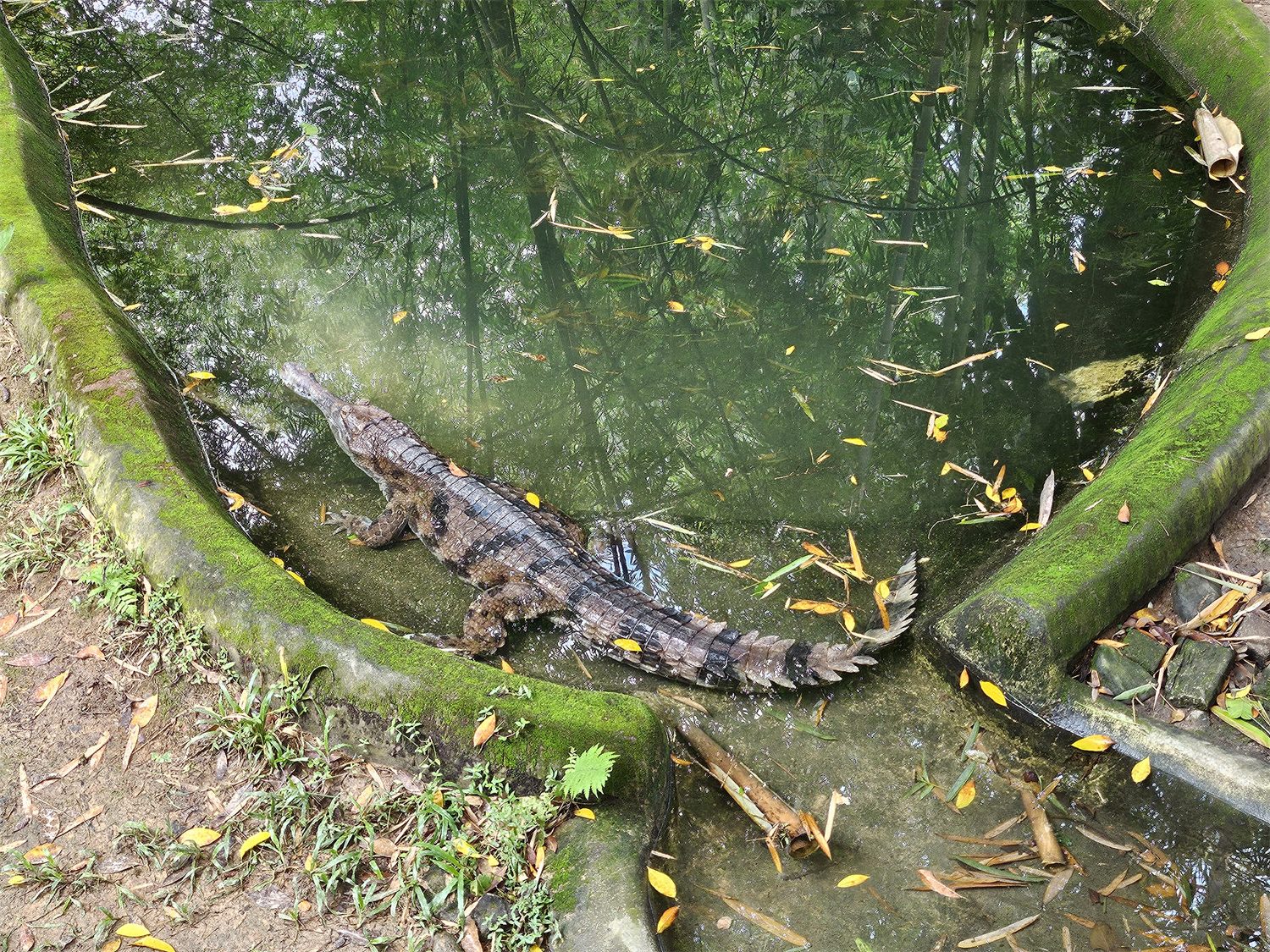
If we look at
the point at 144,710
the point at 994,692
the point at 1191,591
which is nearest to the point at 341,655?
the point at 144,710

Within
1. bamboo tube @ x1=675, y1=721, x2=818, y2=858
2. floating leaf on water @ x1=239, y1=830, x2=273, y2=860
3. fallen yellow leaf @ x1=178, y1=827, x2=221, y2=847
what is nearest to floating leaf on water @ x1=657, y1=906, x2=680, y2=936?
bamboo tube @ x1=675, y1=721, x2=818, y2=858

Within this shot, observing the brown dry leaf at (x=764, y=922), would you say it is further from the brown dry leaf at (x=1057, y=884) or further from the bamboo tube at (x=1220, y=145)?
the bamboo tube at (x=1220, y=145)

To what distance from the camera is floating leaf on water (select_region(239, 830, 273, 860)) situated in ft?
8.80

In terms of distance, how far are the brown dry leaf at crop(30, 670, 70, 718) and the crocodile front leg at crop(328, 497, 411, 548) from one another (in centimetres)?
134

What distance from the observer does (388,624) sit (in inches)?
148

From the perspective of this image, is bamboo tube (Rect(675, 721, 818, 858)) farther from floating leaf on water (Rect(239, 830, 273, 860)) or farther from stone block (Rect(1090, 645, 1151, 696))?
floating leaf on water (Rect(239, 830, 273, 860))

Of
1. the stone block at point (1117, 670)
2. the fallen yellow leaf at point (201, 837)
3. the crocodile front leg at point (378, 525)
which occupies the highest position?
the stone block at point (1117, 670)

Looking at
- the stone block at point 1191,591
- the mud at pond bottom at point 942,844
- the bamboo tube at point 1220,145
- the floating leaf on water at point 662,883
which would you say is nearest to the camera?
the mud at pond bottom at point 942,844

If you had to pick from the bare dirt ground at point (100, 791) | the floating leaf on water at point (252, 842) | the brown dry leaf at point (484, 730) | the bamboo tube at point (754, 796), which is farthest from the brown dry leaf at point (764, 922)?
the floating leaf on water at point (252, 842)

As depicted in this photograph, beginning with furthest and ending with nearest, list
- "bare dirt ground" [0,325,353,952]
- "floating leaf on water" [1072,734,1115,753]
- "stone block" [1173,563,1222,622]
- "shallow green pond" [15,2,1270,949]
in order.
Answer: "stone block" [1173,563,1222,622] → "shallow green pond" [15,2,1270,949] → "floating leaf on water" [1072,734,1115,753] → "bare dirt ground" [0,325,353,952]

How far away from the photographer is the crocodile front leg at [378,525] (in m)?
4.21

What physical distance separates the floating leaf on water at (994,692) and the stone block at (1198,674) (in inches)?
21.3

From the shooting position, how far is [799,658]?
3.35m

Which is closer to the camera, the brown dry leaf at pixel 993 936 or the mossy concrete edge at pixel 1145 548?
the brown dry leaf at pixel 993 936
